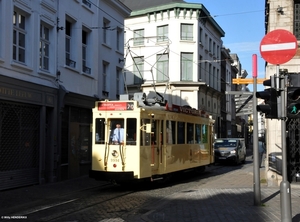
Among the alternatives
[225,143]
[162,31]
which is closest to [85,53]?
[225,143]

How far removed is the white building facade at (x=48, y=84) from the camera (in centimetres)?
1498

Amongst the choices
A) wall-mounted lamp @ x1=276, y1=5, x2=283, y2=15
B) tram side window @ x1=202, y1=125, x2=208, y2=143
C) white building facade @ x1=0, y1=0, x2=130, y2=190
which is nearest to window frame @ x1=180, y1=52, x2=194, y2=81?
white building facade @ x1=0, y1=0, x2=130, y2=190

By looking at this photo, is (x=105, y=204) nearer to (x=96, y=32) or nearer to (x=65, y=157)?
(x=65, y=157)

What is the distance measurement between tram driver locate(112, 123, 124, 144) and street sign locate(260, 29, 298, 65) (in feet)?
24.2

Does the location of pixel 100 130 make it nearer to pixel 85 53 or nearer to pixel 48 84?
pixel 48 84

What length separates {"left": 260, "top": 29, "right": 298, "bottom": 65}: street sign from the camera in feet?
25.2

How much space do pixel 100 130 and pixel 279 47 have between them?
832 cm

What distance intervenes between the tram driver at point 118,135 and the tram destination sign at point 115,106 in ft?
1.77

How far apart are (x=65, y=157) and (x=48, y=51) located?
4.45 m

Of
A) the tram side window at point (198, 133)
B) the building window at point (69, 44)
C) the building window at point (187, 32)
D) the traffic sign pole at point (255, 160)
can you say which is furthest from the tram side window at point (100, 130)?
the building window at point (187, 32)

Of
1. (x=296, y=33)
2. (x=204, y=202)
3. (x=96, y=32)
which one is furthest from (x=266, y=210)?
(x=96, y=32)

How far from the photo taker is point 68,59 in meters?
19.7

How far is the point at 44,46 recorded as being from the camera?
58.1ft

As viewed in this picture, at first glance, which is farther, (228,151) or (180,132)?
(228,151)
